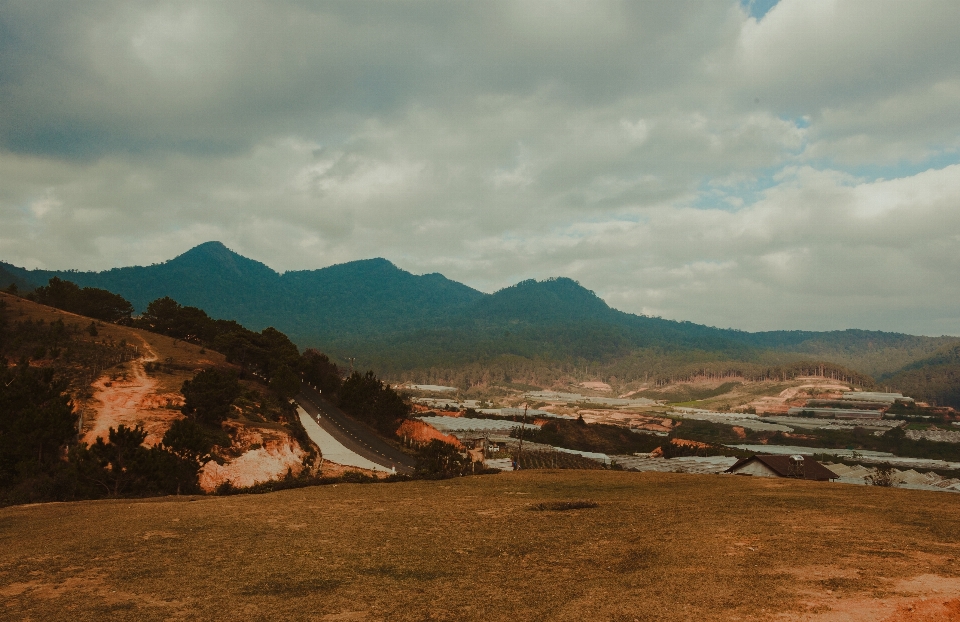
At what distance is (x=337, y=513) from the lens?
62.1ft

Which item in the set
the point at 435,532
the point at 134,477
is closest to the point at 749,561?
the point at 435,532

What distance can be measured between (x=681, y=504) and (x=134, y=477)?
23833mm

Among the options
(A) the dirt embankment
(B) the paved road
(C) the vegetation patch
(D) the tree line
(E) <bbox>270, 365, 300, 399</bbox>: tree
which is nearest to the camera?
(C) the vegetation patch

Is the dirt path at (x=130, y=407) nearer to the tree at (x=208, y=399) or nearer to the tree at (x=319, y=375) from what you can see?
the tree at (x=208, y=399)

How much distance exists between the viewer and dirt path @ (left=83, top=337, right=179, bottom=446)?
4078 centimetres

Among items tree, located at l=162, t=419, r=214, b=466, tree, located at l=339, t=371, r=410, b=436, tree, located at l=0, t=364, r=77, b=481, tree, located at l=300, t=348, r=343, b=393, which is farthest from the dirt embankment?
tree, located at l=300, t=348, r=343, b=393

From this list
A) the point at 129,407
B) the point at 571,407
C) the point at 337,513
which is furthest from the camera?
the point at 571,407

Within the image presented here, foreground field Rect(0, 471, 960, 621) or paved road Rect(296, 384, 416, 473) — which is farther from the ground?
foreground field Rect(0, 471, 960, 621)

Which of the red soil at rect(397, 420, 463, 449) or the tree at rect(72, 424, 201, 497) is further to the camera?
the red soil at rect(397, 420, 463, 449)

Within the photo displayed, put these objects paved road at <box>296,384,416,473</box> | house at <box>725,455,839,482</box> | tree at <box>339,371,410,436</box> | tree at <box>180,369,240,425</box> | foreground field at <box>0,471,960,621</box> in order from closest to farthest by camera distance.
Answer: foreground field at <box>0,471,960,621</box>
house at <box>725,455,839,482</box>
tree at <box>180,369,240,425</box>
paved road at <box>296,384,416,473</box>
tree at <box>339,371,410,436</box>

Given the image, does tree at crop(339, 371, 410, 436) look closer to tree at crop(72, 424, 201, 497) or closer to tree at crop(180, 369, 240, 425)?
tree at crop(180, 369, 240, 425)

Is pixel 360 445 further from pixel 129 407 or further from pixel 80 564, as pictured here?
pixel 80 564

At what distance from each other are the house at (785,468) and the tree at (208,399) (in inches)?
1501

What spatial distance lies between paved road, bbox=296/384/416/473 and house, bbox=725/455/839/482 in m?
26.9
